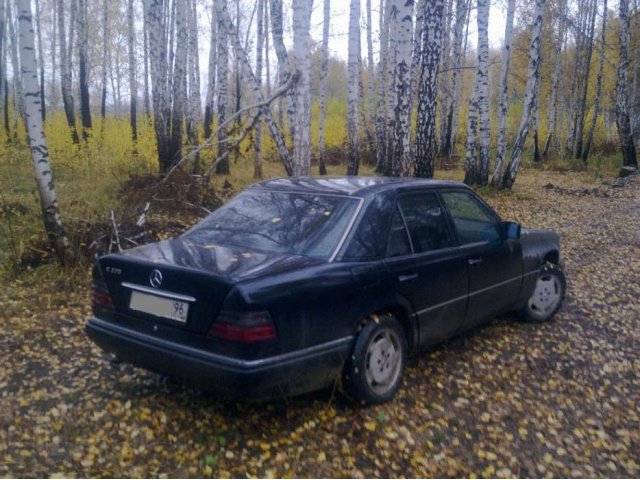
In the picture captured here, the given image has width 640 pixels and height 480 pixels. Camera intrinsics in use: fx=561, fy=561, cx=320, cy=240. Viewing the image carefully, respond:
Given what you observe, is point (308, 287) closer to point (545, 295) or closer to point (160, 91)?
point (545, 295)

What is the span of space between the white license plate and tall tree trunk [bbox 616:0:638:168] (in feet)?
70.0

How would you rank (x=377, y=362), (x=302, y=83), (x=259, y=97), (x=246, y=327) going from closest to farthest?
1. (x=246, y=327)
2. (x=377, y=362)
3. (x=302, y=83)
4. (x=259, y=97)

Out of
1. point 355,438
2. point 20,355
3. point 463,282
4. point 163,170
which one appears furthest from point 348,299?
point 163,170

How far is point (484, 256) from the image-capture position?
5.08m

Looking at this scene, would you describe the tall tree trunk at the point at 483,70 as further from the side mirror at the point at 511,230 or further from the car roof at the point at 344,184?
the car roof at the point at 344,184

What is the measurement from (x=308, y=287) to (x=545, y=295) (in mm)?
3695

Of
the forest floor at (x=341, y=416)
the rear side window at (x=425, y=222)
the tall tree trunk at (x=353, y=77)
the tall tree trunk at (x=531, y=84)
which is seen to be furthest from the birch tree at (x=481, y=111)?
the rear side window at (x=425, y=222)

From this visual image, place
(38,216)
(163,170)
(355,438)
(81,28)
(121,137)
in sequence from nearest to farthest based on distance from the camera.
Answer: (355,438)
(38,216)
(163,170)
(121,137)
(81,28)

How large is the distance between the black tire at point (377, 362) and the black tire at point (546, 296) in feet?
7.75

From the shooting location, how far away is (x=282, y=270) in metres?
3.55

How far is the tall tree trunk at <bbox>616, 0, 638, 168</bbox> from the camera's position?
65.0ft

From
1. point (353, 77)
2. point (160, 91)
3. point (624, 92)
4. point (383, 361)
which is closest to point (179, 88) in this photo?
point (160, 91)

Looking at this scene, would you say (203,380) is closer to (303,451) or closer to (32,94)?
(303,451)

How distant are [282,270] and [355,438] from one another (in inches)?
48.8
